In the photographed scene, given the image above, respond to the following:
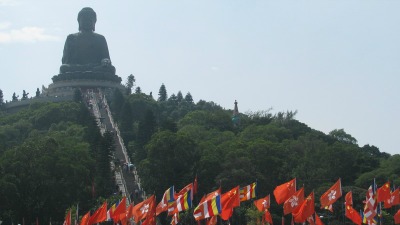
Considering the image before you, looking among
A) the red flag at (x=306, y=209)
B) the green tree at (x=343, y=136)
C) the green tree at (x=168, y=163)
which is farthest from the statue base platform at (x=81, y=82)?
the red flag at (x=306, y=209)

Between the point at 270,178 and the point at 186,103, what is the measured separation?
39.2 metres

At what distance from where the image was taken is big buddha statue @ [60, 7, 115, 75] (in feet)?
280

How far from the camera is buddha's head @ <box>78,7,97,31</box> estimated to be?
285 feet

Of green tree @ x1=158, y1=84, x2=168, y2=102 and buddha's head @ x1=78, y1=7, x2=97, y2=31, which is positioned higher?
buddha's head @ x1=78, y1=7, x2=97, y2=31

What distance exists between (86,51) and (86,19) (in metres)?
3.80

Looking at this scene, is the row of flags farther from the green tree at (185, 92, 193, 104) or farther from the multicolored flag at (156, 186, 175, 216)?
the green tree at (185, 92, 193, 104)

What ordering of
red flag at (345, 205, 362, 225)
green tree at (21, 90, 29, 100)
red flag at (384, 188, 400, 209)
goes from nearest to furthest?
red flag at (345, 205, 362, 225) → red flag at (384, 188, 400, 209) → green tree at (21, 90, 29, 100)

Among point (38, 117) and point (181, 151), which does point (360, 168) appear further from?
point (38, 117)

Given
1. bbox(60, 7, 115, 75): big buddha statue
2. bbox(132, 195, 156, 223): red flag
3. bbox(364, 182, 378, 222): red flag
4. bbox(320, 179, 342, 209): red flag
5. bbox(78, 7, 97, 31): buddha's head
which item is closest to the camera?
bbox(132, 195, 156, 223): red flag

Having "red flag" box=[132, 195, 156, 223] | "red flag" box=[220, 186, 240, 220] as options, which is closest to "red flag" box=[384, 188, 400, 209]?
"red flag" box=[220, 186, 240, 220]

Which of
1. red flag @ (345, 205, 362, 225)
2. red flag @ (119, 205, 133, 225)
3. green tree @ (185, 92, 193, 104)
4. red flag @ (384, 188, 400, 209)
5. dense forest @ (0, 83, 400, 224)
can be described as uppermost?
green tree @ (185, 92, 193, 104)

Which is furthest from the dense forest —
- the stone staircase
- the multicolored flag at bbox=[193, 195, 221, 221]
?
the multicolored flag at bbox=[193, 195, 221, 221]

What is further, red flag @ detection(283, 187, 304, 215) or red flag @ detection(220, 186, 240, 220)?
red flag @ detection(283, 187, 304, 215)

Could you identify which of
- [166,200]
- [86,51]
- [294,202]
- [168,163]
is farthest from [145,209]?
[86,51]
